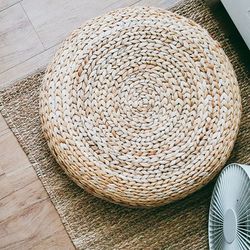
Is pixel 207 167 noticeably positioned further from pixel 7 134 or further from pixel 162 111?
pixel 7 134

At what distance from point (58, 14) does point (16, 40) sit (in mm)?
139

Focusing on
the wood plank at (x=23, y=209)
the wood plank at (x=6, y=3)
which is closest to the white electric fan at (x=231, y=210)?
the wood plank at (x=23, y=209)

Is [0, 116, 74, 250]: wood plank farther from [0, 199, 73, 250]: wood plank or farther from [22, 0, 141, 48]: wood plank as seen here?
[22, 0, 141, 48]: wood plank

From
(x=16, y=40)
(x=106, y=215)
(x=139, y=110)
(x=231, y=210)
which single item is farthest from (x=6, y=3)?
(x=231, y=210)

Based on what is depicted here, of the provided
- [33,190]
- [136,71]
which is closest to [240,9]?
[136,71]

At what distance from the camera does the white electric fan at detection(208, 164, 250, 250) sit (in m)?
1.20

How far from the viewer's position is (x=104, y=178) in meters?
1.29

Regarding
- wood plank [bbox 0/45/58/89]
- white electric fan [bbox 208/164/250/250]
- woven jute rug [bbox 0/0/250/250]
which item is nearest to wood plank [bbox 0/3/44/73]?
wood plank [bbox 0/45/58/89]

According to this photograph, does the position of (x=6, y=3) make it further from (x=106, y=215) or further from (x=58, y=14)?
(x=106, y=215)

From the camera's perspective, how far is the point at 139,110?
1316mm

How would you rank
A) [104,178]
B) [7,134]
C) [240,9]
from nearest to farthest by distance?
[104,178]
[240,9]
[7,134]

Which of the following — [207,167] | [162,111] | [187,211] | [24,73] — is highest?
[24,73]

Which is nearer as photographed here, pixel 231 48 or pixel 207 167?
pixel 207 167

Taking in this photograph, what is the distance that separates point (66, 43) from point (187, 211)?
538mm
